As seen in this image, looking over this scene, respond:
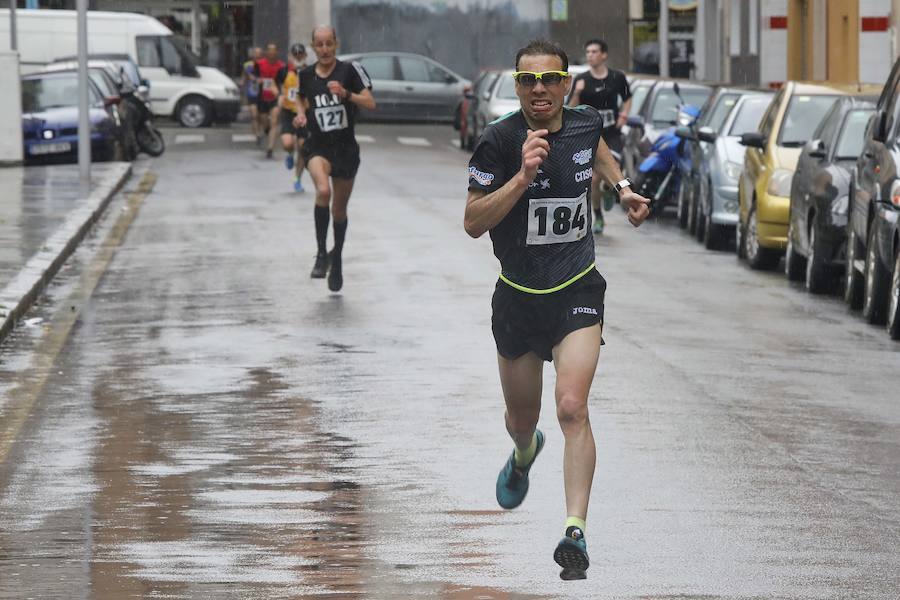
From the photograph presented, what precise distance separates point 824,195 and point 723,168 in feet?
14.3

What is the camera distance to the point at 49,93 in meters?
33.6

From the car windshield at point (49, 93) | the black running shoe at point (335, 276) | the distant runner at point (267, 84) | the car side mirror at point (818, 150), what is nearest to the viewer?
the black running shoe at point (335, 276)

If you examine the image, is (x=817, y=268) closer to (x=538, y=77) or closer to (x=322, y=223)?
(x=322, y=223)

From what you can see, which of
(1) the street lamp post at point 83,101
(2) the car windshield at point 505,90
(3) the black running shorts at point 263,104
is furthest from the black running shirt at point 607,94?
(3) the black running shorts at point 263,104

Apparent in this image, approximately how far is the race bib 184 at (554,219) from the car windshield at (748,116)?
1430cm

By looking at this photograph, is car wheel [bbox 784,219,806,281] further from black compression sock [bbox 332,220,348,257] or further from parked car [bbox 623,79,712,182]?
parked car [bbox 623,79,712,182]

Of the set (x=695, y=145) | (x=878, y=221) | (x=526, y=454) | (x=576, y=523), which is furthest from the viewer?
(x=695, y=145)

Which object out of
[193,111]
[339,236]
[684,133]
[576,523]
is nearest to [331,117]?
[339,236]

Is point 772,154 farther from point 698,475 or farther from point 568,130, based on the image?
point 568,130

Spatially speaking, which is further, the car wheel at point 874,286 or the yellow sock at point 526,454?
the car wheel at point 874,286

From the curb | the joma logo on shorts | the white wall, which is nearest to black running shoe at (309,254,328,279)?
the curb

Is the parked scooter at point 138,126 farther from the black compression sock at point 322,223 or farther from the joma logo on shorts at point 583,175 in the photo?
the joma logo on shorts at point 583,175

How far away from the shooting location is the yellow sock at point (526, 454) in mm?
7762

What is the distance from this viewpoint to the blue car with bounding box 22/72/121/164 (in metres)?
32.4
